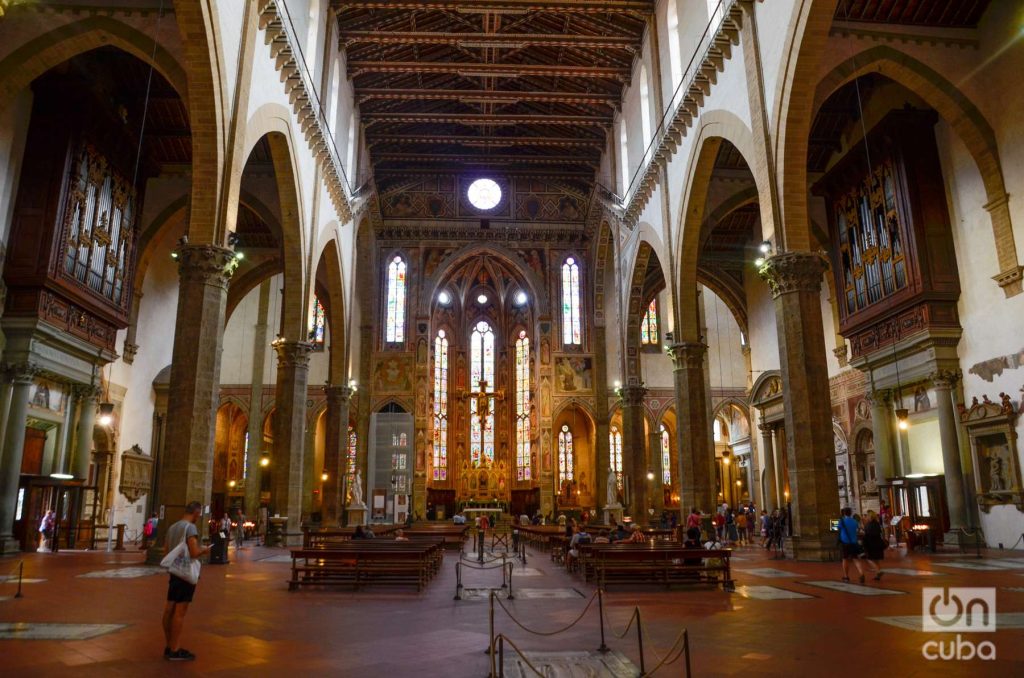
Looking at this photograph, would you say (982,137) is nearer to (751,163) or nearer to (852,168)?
(852,168)

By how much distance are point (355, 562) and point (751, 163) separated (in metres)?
11.6

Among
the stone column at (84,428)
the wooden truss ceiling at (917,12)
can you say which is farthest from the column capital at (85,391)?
the wooden truss ceiling at (917,12)

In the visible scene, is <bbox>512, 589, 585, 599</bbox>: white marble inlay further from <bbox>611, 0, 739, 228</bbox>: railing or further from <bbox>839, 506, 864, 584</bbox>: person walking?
<bbox>611, 0, 739, 228</bbox>: railing

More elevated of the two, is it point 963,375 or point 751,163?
point 751,163

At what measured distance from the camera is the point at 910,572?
12555 millimetres

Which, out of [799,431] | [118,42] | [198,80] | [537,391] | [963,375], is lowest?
[799,431]

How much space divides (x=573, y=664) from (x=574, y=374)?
30456 millimetres

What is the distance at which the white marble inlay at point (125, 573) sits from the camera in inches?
469

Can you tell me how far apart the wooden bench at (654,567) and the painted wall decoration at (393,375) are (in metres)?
24.7

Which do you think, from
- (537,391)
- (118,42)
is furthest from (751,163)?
(537,391)

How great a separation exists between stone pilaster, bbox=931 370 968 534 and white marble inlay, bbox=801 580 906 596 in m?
9.19

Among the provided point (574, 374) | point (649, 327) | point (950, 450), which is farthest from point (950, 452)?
point (649, 327)

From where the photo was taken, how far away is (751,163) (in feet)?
52.5

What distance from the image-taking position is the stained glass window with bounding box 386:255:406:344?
36469mm
